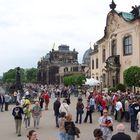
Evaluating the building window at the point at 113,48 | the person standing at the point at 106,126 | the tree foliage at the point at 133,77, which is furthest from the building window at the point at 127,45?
the person standing at the point at 106,126

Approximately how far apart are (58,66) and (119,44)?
3235 inches

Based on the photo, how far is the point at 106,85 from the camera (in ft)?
177

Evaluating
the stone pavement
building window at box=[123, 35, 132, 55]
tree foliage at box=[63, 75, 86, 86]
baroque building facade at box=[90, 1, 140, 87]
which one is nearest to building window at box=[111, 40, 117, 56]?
baroque building facade at box=[90, 1, 140, 87]

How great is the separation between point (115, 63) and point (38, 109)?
30401mm

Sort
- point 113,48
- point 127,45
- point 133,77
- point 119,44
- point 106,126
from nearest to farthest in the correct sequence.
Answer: point 106,126
point 133,77
point 127,45
point 119,44
point 113,48

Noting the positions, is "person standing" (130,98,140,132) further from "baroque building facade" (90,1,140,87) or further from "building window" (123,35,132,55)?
"building window" (123,35,132,55)

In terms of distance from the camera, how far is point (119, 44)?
50250mm

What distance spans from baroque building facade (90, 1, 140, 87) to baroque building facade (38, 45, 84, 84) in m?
65.4

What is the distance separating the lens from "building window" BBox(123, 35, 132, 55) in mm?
47987

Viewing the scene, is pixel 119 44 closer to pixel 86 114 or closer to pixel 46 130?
pixel 86 114

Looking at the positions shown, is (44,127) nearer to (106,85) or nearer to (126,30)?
(126,30)

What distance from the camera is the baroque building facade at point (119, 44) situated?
46656 mm

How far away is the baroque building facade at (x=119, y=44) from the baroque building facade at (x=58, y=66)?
6536cm

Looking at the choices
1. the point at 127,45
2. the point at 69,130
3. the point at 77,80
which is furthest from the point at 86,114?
the point at 77,80
